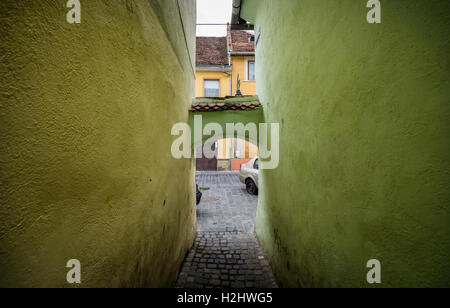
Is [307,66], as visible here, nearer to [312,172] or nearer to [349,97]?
[349,97]

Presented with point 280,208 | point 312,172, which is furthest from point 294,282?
point 312,172

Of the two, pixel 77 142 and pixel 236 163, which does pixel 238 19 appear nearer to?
pixel 77 142

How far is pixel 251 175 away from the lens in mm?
9203

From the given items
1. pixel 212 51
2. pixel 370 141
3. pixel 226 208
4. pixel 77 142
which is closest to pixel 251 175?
pixel 226 208

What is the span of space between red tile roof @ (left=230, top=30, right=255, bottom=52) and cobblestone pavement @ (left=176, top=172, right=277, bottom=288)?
1218cm

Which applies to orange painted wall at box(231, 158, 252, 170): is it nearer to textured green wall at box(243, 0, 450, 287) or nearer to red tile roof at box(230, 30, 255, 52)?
red tile roof at box(230, 30, 255, 52)

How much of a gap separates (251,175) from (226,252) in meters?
4.94

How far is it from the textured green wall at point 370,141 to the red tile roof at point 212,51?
520 inches

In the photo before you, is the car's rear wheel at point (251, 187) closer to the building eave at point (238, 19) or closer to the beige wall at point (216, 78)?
the building eave at point (238, 19)

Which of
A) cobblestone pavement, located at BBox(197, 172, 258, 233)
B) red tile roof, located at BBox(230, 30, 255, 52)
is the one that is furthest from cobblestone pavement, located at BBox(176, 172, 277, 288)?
red tile roof, located at BBox(230, 30, 255, 52)

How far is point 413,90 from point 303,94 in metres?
1.39

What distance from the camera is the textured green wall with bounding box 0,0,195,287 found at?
72 centimetres

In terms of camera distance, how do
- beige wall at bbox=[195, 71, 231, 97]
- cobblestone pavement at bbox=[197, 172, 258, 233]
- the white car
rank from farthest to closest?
beige wall at bbox=[195, 71, 231, 97] < the white car < cobblestone pavement at bbox=[197, 172, 258, 233]

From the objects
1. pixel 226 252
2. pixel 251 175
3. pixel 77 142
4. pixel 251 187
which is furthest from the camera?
pixel 251 187
